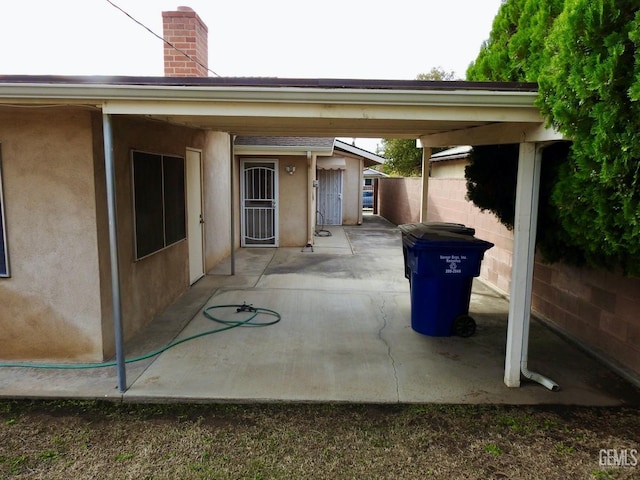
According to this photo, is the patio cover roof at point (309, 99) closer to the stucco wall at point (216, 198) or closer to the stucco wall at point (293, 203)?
the stucco wall at point (216, 198)

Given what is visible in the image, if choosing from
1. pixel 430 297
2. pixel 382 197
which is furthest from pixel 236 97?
pixel 382 197

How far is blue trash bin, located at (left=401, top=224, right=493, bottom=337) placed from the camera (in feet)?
18.2

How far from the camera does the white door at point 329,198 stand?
18.9 m

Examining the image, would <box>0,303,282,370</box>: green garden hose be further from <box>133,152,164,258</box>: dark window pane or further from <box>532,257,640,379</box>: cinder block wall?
A: <box>532,257,640,379</box>: cinder block wall

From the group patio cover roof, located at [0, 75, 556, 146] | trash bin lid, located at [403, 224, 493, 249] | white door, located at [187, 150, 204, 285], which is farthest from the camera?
white door, located at [187, 150, 204, 285]

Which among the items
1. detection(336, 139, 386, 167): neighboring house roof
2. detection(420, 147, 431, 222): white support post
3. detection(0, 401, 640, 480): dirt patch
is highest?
detection(336, 139, 386, 167): neighboring house roof

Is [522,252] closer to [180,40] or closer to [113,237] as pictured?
[113,237]

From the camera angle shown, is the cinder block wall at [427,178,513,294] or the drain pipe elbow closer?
the drain pipe elbow

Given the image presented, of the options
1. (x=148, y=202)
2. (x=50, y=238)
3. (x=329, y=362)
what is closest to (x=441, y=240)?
(x=329, y=362)

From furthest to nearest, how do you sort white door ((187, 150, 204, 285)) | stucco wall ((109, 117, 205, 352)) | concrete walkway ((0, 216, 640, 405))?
white door ((187, 150, 204, 285)) < stucco wall ((109, 117, 205, 352)) < concrete walkway ((0, 216, 640, 405))

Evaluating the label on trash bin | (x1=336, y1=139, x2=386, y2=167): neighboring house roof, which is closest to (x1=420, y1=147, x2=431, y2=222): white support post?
the label on trash bin

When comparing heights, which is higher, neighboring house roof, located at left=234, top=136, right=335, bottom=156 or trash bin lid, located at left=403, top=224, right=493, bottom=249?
neighboring house roof, located at left=234, top=136, right=335, bottom=156

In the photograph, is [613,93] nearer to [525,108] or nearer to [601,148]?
[601,148]

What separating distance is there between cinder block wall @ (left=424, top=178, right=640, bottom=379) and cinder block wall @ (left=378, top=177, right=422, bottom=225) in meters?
6.58
